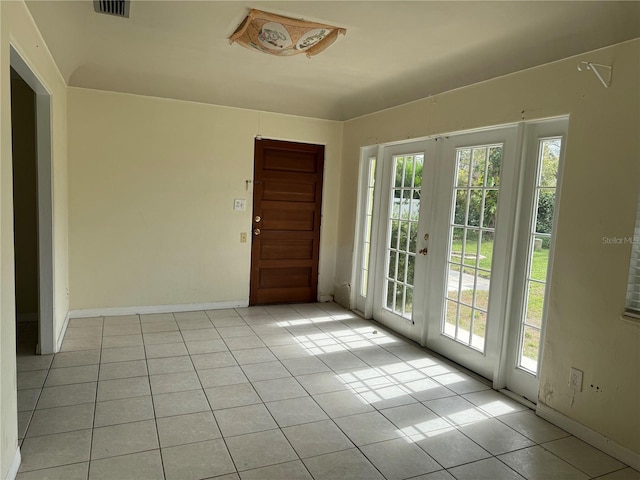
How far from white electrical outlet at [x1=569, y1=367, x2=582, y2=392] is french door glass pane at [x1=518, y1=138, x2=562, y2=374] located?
324 millimetres

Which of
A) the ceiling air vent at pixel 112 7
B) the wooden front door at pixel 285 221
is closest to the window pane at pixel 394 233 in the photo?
the wooden front door at pixel 285 221

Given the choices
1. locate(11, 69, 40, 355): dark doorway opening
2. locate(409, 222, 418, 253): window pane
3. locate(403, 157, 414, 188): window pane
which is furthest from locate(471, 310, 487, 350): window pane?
locate(11, 69, 40, 355): dark doorway opening

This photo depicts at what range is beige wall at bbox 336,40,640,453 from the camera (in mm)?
2363

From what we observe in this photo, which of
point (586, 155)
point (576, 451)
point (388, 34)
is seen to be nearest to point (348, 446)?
point (576, 451)

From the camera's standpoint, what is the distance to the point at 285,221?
524cm

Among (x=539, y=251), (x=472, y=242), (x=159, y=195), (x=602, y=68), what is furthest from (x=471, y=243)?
(x=159, y=195)

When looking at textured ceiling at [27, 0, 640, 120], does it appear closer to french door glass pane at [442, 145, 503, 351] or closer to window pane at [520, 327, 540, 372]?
french door glass pane at [442, 145, 503, 351]

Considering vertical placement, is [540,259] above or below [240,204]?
below

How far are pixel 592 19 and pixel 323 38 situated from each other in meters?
1.60

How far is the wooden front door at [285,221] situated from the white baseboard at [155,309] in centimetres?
26

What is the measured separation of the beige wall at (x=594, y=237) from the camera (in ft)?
7.75

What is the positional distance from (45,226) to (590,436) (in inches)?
156

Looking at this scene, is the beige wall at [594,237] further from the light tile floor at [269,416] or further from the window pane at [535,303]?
the light tile floor at [269,416]

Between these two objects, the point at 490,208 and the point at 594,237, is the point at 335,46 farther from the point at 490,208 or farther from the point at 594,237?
the point at 594,237
